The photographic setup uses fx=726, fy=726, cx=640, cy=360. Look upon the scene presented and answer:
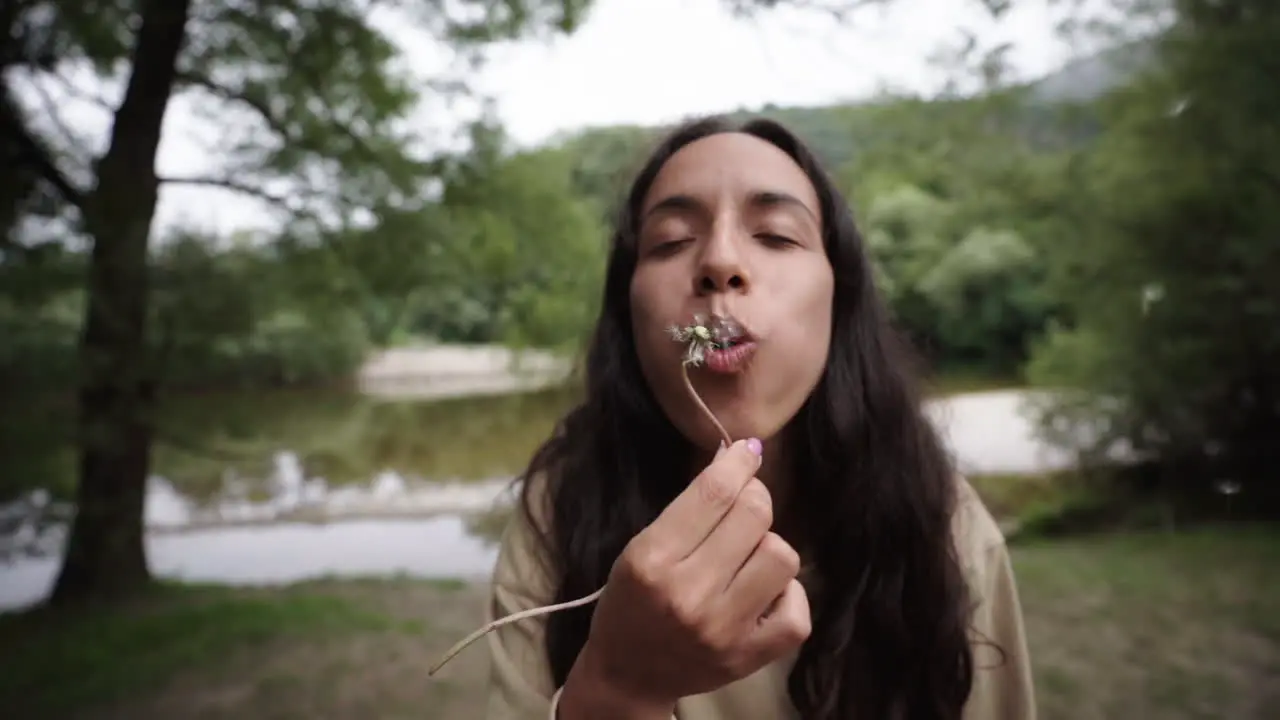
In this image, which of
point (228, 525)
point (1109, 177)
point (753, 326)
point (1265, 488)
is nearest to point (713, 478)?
point (753, 326)

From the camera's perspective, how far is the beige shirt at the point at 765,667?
0.98 metres

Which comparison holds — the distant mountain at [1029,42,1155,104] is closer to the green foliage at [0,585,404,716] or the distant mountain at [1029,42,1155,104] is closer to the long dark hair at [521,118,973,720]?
the long dark hair at [521,118,973,720]

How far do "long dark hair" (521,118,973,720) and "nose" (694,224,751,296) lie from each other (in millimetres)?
218

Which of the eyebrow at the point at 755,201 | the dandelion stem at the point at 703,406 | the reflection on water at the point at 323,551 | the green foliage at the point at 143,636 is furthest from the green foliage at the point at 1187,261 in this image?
the green foliage at the point at 143,636

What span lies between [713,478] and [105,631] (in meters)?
3.85

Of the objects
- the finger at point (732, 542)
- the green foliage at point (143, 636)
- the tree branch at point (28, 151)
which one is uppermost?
the tree branch at point (28, 151)

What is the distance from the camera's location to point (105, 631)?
334cm

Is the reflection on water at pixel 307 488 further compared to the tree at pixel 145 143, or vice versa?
the reflection on water at pixel 307 488

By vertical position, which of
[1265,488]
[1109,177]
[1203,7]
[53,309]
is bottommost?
[1265,488]

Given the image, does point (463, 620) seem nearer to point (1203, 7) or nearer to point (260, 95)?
point (260, 95)

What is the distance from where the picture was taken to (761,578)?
26.4 inches

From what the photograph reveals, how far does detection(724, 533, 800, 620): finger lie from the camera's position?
662 mm

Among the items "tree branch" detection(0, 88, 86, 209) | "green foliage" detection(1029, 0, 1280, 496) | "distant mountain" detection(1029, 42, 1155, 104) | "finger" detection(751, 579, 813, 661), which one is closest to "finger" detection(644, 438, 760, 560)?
"finger" detection(751, 579, 813, 661)

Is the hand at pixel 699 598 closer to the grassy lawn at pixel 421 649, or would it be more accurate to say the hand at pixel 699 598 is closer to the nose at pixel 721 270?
the nose at pixel 721 270
